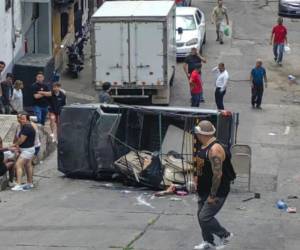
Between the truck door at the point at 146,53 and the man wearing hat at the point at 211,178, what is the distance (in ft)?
45.0

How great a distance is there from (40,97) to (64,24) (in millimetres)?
11689

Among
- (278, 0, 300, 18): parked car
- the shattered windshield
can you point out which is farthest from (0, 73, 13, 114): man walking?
(278, 0, 300, 18): parked car

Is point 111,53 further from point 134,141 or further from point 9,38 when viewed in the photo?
point 134,141

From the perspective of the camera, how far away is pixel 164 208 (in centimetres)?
1516

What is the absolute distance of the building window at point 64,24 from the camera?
108 feet

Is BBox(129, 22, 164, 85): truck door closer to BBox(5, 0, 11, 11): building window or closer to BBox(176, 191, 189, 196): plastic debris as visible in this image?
BBox(5, 0, 11, 11): building window

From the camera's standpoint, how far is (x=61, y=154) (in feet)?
59.0

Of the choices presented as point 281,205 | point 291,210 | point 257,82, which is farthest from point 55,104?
point 291,210

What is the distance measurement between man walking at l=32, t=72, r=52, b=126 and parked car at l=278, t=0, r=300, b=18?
19.9 metres

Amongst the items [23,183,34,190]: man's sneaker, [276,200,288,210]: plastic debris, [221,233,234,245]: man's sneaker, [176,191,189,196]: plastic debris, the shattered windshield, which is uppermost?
the shattered windshield

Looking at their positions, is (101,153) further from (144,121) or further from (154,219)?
(154,219)

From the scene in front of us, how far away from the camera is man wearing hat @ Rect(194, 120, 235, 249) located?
35.9 ft

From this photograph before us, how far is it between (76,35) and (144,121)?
1685 cm

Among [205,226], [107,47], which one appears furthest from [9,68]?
[205,226]
